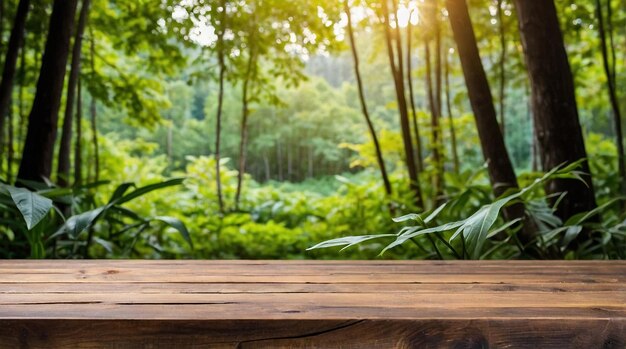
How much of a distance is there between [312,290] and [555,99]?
160 centimetres

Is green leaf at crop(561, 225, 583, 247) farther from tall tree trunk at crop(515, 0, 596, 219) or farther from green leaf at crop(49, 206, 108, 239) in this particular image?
green leaf at crop(49, 206, 108, 239)

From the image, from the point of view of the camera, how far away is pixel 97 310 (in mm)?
775

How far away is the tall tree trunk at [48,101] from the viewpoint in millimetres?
2232

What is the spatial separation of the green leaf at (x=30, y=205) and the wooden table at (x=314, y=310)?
359 mm

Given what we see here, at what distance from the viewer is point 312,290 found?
0.93m

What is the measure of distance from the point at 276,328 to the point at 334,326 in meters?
0.07

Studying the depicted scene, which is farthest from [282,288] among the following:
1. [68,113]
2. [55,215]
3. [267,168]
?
[267,168]

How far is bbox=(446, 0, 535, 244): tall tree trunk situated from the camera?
7.07 feet

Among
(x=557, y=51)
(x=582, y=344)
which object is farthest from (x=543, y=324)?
(x=557, y=51)

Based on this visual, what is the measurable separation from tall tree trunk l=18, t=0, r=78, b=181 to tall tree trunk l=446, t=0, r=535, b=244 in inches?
58.5

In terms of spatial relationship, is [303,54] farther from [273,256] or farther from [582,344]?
[582,344]

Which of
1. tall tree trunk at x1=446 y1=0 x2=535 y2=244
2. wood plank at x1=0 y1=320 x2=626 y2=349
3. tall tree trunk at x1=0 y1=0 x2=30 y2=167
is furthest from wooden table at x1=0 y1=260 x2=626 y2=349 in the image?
tall tree trunk at x1=0 y1=0 x2=30 y2=167

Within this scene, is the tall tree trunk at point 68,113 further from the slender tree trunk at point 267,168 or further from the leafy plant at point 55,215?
the slender tree trunk at point 267,168

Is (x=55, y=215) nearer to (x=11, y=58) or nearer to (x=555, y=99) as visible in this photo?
(x=11, y=58)
